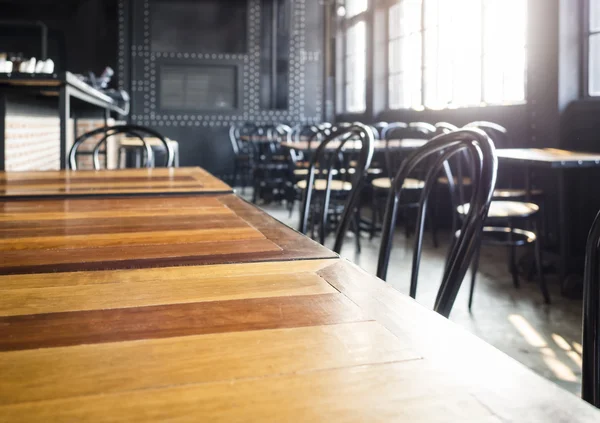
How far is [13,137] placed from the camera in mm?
3680

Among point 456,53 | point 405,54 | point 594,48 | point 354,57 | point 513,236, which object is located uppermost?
point 354,57

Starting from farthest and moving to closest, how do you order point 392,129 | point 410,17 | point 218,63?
point 218,63 < point 410,17 < point 392,129

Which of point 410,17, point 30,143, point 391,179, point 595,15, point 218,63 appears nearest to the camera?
point 595,15

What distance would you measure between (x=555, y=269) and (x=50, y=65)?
312cm

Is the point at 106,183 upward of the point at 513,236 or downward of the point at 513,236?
upward

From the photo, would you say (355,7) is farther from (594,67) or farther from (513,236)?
(513,236)

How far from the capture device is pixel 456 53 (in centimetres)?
589

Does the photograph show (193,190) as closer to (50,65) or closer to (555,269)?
(50,65)

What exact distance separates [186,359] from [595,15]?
4378mm

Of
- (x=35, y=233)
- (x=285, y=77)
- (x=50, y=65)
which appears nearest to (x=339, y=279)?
(x=35, y=233)

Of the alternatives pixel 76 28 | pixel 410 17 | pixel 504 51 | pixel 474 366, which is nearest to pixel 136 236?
pixel 474 366

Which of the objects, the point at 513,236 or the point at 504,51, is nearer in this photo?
the point at 513,236

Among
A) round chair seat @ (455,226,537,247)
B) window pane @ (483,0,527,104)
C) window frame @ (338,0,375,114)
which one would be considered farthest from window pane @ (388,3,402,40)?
round chair seat @ (455,226,537,247)

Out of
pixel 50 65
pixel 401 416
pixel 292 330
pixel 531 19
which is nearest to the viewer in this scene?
pixel 401 416
